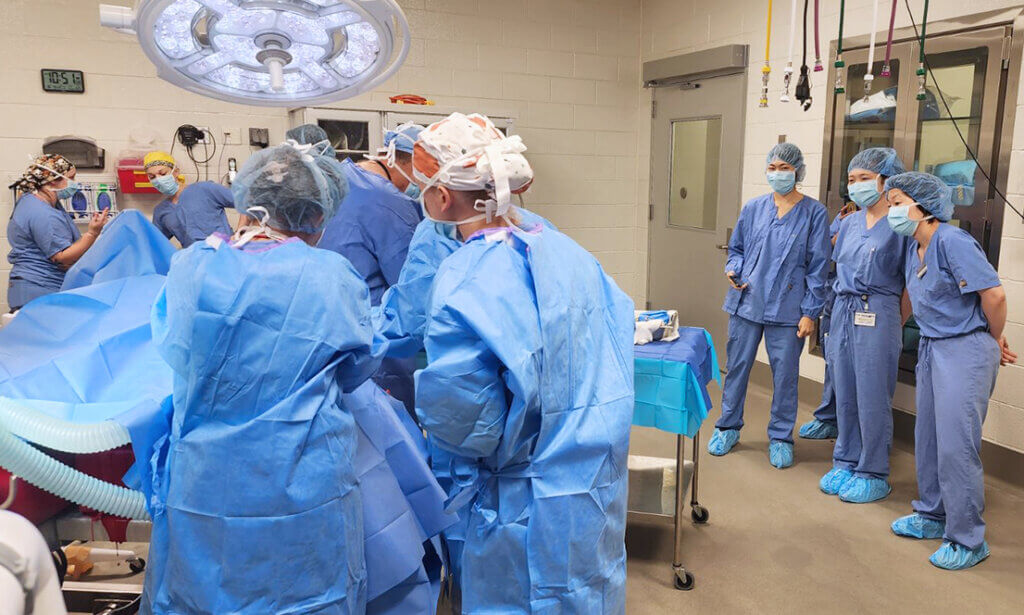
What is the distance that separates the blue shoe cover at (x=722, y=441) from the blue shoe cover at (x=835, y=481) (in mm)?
534

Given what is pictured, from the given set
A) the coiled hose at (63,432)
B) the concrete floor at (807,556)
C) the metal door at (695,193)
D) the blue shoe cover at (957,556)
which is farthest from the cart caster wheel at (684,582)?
the metal door at (695,193)

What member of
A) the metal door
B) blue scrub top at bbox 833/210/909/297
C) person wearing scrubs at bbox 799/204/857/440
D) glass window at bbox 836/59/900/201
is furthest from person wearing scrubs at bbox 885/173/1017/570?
the metal door

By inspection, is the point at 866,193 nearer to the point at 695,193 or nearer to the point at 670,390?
the point at 670,390

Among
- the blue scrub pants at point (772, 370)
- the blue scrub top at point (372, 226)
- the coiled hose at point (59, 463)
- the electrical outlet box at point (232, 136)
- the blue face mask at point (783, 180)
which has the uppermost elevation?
the electrical outlet box at point (232, 136)

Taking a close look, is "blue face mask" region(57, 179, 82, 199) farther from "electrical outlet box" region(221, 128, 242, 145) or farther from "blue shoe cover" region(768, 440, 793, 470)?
"blue shoe cover" region(768, 440, 793, 470)

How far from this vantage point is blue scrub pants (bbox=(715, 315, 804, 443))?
3.72 metres

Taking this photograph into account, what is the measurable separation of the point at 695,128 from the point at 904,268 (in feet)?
8.11

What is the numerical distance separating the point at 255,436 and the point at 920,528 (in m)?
2.76

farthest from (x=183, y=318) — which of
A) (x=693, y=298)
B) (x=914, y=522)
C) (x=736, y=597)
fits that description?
(x=693, y=298)

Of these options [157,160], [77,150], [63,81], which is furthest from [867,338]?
[63,81]

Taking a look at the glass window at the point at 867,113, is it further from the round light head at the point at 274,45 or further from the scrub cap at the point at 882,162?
the round light head at the point at 274,45

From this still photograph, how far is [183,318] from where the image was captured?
57.8 inches

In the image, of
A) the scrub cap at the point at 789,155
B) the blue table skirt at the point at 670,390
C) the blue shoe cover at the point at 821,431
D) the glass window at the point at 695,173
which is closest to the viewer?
the blue table skirt at the point at 670,390

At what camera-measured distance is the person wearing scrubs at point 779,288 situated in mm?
3654
